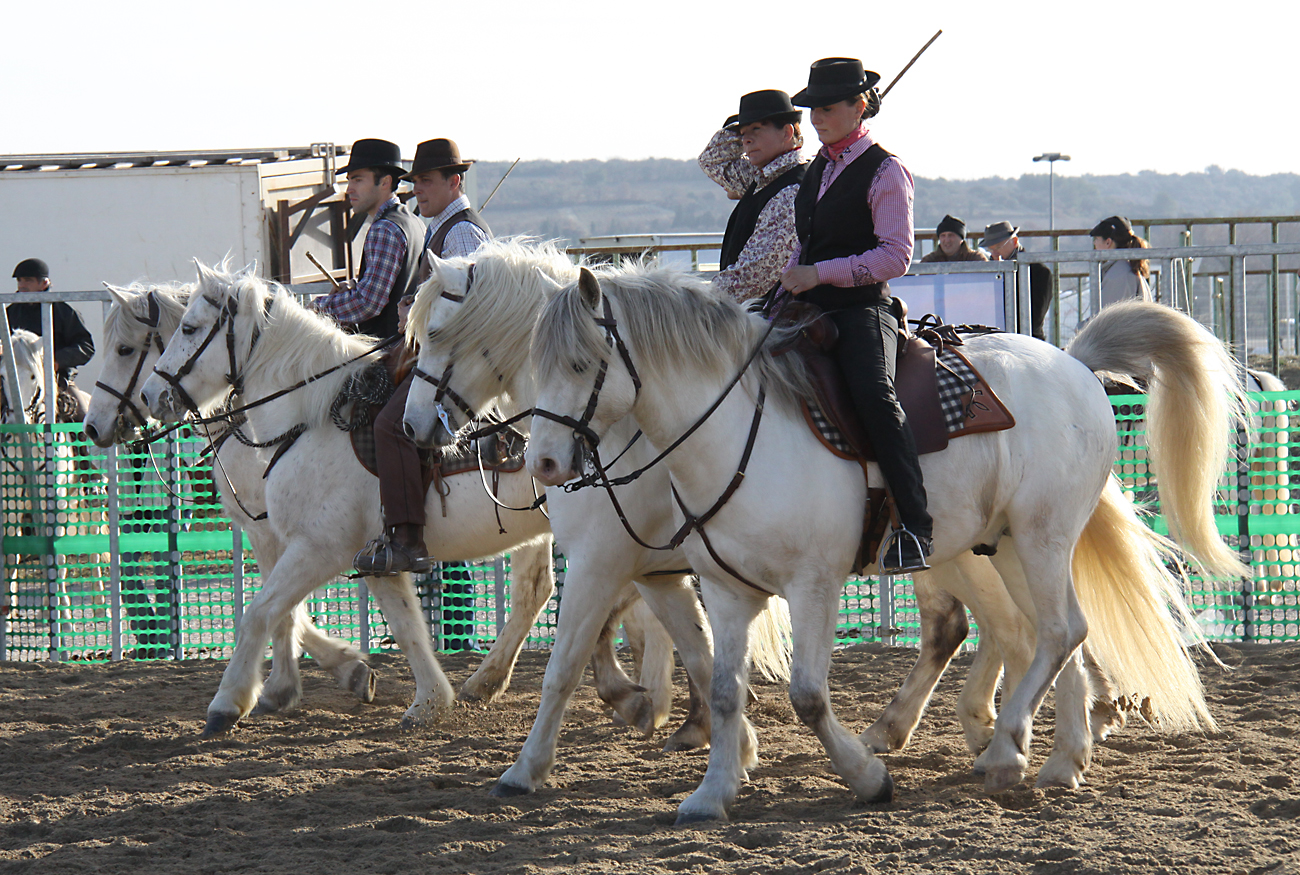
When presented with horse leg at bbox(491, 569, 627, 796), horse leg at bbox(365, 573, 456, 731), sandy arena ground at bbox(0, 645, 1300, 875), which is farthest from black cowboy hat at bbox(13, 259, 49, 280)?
horse leg at bbox(491, 569, 627, 796)

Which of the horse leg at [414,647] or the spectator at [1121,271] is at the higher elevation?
the spectator at [1121,271]

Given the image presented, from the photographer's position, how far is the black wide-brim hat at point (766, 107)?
5.07 m

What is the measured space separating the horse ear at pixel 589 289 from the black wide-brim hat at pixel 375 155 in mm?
2674

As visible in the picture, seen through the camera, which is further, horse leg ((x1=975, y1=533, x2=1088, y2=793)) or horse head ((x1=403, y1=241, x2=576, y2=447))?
horse head ((x1=403, y1=241, x2=576, y2=447))

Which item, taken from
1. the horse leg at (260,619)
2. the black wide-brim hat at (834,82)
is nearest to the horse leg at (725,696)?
the black wide-brim hat at (834,82)

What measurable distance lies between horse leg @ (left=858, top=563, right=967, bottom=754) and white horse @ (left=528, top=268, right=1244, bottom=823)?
49cm

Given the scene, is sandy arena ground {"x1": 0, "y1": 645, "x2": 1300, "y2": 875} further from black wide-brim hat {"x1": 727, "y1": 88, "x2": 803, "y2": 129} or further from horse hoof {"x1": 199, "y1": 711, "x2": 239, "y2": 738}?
black wide-brim hat {"x1": 727, "y1": 88, "x2": 803, "y2": 129}

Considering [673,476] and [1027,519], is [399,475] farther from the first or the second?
[1027,519]

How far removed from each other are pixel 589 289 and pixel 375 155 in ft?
9.03

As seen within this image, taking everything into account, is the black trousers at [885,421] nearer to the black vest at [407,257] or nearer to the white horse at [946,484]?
the white horse at [946,484]

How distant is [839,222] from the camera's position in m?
4.55

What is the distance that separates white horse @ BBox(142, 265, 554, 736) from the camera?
19.4 feet

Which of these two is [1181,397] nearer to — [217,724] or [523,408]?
[523,408]

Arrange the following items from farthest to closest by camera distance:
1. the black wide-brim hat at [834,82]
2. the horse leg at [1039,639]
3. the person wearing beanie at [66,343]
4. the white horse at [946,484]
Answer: the person wearing beanie at [66,343] → the horse leg at [1039,639] → the black wide-brim hat at [834,82] → the white horse at [946,484]
